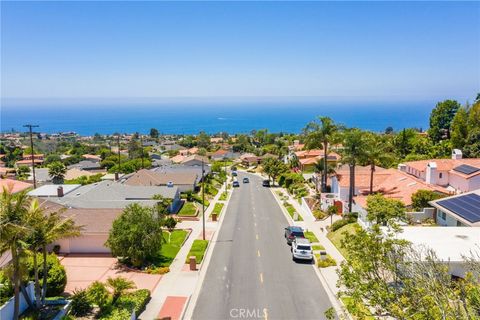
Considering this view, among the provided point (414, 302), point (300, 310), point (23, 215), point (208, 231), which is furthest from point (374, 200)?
point (23, 215)

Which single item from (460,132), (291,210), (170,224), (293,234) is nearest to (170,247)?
(170,224)

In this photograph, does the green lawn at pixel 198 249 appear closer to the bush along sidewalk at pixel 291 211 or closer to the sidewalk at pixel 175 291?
the sidewalk at pixel 175 291

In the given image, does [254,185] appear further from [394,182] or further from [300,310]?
[300,310]

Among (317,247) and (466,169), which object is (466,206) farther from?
(466,169)

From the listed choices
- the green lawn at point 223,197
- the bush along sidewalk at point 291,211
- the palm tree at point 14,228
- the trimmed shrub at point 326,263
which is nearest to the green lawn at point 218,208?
the green lawn at point 223,197

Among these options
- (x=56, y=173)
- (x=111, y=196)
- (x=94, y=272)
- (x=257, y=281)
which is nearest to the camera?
(x=257, y=281)

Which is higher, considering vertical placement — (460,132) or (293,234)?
(460,132)

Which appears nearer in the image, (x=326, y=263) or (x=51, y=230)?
(x=51, y=230)
